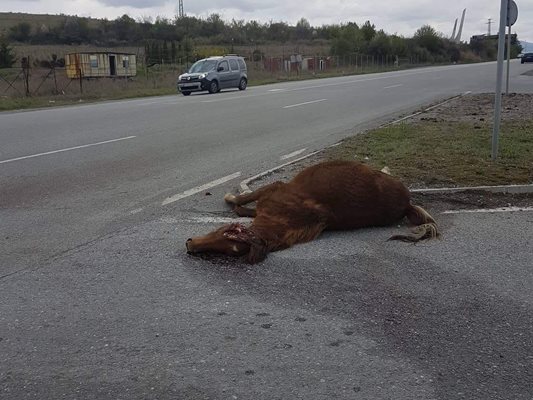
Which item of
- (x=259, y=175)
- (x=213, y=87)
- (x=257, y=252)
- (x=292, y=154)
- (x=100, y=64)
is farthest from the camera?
(x=100, y=64)

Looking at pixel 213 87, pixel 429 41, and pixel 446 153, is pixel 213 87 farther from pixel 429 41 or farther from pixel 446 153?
pixel 429 41

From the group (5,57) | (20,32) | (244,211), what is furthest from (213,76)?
(20,32)

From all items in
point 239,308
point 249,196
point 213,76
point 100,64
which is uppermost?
point 100,64

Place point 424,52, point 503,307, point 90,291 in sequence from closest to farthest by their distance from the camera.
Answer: point 503,307 → point 90,291 → point 424,52

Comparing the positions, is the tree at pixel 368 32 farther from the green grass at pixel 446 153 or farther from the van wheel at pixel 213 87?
the green grass at pixel 446 153

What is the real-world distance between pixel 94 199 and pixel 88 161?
2.74 metres

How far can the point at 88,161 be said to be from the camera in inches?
379

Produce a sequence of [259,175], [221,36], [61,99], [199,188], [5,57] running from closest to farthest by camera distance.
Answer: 1. [199,188]
2. [259,175]
3. [61,99]
4. [5,57]
5. [221,36]

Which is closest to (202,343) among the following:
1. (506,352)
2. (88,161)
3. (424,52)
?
(506,352)

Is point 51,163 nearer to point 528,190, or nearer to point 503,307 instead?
point 528,190

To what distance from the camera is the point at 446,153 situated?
349 inches

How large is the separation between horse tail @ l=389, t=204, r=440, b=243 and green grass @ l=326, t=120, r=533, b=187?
4.96ft

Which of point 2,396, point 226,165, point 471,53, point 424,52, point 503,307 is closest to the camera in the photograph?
point 2,396

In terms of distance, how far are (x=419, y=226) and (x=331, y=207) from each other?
822 mm
